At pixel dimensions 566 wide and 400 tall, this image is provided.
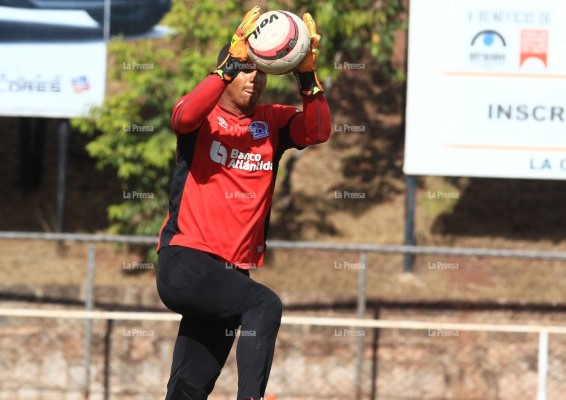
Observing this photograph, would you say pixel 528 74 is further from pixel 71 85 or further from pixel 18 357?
pixel 18 357

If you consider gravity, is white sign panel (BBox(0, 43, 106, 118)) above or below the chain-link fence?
above

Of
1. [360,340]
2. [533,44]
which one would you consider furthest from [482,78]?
[360,340]

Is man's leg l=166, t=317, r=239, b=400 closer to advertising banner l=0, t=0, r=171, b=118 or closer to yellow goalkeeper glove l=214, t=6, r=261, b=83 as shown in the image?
yellow goalkeeper glove l=214, t=6, r=261, b=83

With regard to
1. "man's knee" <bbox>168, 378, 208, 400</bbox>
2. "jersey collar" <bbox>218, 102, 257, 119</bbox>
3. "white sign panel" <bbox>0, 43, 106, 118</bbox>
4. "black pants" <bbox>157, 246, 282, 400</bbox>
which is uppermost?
"white sign panel" <bbox>0, 43, 106, 118</bbox>

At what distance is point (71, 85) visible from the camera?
34.9 ft

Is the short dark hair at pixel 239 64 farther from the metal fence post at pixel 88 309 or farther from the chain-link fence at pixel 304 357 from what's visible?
the metal fence post at pixel 88 309

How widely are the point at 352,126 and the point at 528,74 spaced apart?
3.36m

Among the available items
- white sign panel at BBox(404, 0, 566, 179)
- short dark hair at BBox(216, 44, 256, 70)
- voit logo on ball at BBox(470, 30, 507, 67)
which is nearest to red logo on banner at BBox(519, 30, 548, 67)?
white sign panel at BBox(404, 0, 566, 179)

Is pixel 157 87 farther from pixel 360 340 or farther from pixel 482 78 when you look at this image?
pixel 360 340

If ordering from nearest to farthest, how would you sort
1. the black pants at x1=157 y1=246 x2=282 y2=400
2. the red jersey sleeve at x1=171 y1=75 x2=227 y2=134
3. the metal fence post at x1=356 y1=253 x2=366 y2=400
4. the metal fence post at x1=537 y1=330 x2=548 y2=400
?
the black pants at x1=157 y1=246 x2=282 y2=400 → the red jersey sleeve at x1=171 y1=75 x2=227 y2=134 → the metal fence post at x1=537 y1=330 x2=548 y2=400 → the metal fence post at x1=356 y1=253 x2=366 y2=400

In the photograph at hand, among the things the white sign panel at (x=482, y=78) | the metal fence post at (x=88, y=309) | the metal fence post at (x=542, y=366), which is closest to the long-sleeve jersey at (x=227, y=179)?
the metal fence post at (x=542, y=366)

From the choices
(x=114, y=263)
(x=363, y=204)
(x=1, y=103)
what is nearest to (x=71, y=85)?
(x=1, y=103)

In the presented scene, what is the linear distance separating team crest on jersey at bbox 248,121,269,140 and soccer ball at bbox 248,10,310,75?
45 centimetres

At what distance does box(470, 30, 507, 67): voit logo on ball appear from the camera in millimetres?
10328
